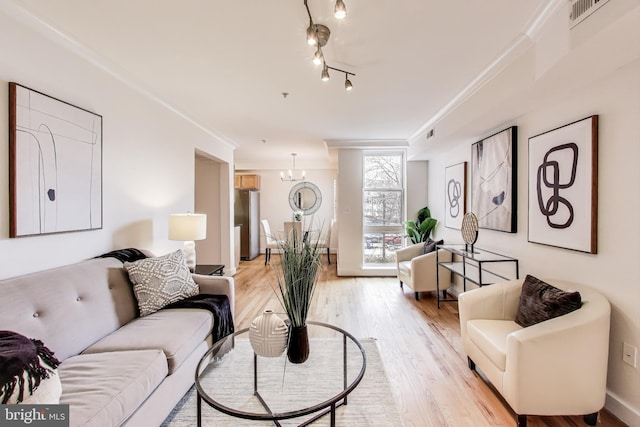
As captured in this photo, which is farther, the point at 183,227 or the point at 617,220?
the point at 183,227

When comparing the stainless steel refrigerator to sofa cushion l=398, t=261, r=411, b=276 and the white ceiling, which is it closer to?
the white ceiling

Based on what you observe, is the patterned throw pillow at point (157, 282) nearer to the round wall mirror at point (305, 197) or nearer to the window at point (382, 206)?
the window at point (382, 206)

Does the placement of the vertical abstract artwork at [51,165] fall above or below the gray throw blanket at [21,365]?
above

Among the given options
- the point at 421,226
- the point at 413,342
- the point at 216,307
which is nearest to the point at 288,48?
the point at 216,307

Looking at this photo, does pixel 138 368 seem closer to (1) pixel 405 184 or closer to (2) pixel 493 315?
(2) pixel 493 315

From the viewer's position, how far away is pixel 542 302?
1823 mm

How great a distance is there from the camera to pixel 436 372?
217 centimetres

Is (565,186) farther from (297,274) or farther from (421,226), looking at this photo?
(421,226)

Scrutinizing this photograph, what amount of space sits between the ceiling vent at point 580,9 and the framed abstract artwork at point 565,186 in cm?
74

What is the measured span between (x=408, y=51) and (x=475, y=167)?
1851mm

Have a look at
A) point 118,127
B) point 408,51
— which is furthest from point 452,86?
point 118,127

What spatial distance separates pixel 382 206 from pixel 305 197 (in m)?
2.80

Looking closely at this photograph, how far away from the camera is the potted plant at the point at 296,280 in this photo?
1.46 m

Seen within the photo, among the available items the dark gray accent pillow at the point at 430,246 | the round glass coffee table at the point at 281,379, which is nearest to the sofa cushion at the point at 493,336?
the round glass coffee table at the point at 281,379
